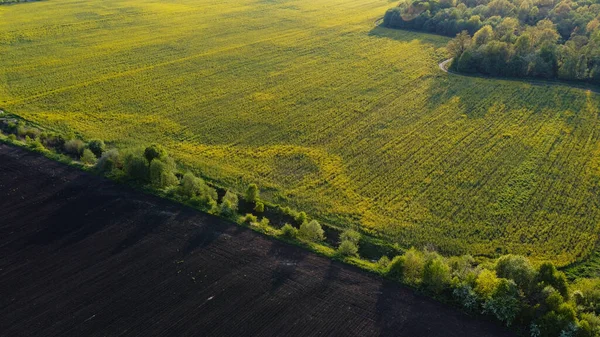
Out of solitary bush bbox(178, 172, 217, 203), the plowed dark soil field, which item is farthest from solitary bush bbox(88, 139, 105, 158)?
solitary bush bbox(178, 172, 217, 203)

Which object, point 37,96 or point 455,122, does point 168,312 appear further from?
point 37,96

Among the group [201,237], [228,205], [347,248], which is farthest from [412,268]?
[201,237]

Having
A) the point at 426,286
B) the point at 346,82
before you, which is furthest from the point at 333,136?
the point at 426,286

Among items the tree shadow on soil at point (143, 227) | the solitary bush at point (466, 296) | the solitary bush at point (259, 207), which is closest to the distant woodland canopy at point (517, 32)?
the solitary bush at point (259, 207)

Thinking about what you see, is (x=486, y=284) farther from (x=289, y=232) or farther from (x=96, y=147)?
(x=96, y=147)

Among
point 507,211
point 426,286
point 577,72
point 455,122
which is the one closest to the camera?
point 426,286
